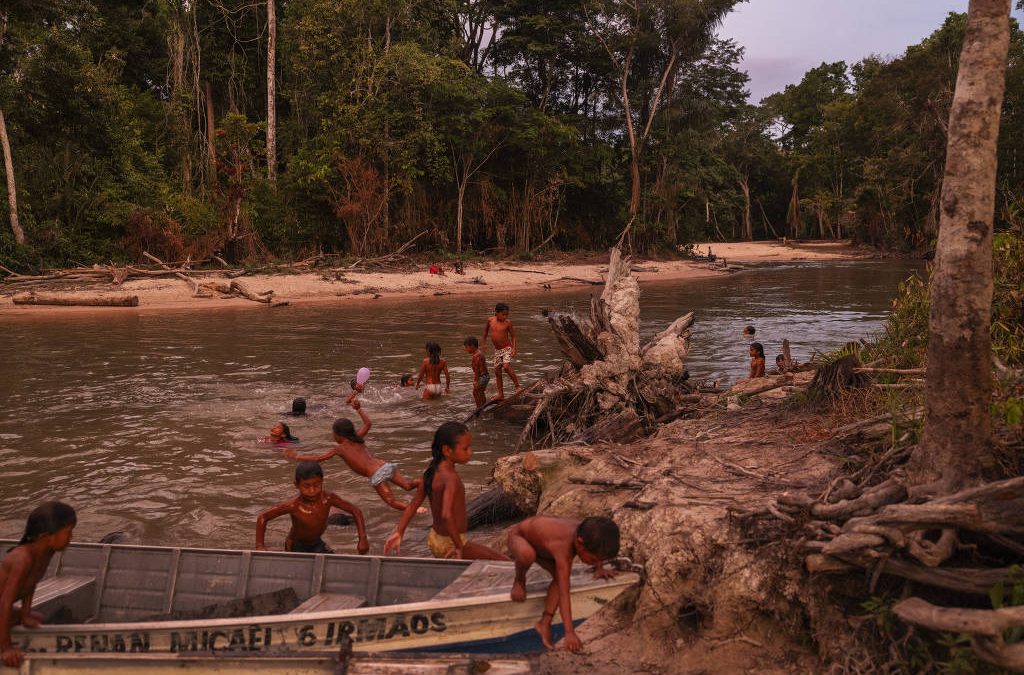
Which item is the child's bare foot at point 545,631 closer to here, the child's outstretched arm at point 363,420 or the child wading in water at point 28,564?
the child wading in water at point 28,564

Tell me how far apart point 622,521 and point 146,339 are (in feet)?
53.4

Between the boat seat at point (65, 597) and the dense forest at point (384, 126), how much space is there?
22988 millimetres

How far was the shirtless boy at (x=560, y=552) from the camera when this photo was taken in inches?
164

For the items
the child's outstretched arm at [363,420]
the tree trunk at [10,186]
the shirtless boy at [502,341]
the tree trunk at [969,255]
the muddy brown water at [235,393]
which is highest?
the tree trunk at [10,186]

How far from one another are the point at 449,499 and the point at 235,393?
8.64 m

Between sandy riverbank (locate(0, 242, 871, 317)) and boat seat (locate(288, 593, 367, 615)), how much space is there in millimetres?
20697

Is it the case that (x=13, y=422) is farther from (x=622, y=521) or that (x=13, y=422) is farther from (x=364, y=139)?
(x=364, y=139)

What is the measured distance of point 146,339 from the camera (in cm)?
1858

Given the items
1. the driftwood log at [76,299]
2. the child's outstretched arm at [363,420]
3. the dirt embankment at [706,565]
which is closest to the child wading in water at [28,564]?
the dirt embankment at [706,565]

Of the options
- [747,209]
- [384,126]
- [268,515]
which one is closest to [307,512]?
[268,515]

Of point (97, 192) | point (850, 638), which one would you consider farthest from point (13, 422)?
point (97, 192)

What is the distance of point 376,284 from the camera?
2841cm

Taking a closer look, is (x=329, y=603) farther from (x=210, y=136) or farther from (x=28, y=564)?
(x=210, y=136)

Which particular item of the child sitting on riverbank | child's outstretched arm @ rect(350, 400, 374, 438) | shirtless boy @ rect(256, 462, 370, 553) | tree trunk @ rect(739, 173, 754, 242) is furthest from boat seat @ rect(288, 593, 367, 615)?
tree trunk @ rect(739, 173, 754, 242)
